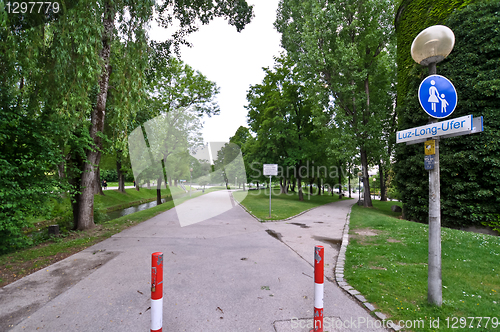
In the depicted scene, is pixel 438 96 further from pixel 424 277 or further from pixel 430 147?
pixel 424 277

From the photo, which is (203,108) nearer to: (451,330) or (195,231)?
(195,231)

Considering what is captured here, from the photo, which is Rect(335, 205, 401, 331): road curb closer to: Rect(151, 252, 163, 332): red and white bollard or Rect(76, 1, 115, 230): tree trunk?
Rect(151, 252, 163, 332): red and white bollard

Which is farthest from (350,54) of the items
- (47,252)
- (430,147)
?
(47,252)

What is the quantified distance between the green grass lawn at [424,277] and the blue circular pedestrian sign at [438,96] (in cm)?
281

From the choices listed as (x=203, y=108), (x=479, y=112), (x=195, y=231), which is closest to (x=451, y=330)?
(x=195, y=231)

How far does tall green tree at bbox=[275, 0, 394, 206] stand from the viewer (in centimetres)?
1762

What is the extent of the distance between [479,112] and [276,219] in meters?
9.88

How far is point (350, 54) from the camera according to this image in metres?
17.1

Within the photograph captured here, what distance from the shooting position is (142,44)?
8602 millimetres

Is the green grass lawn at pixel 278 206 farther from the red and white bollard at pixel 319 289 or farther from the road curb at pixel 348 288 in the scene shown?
the red and white bollard at pixel 319 289

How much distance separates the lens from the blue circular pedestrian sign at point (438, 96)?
10.6 ft

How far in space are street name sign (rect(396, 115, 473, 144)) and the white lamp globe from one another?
0.98 metres

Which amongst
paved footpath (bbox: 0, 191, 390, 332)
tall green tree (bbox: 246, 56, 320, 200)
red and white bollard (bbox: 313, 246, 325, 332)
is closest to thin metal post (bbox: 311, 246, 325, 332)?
red and white bollard (bbox: 313, 246, 325, 332)

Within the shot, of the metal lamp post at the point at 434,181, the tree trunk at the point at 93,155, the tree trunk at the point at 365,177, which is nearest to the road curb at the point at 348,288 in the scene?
the metal lamp post at the point at 434,181
